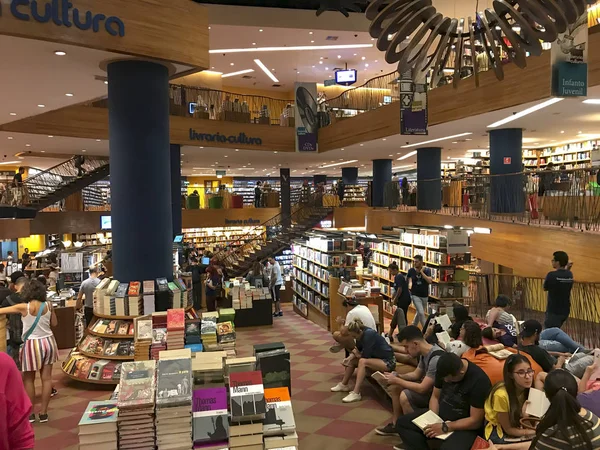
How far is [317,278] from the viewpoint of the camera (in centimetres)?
1373

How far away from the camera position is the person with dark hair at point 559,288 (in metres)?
6.88

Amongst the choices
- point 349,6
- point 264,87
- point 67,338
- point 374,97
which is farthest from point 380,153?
point 67,338

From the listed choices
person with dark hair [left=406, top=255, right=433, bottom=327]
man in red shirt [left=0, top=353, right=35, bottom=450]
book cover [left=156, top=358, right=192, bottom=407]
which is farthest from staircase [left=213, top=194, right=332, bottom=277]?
man in red shirt [left=0, top=353, right=35, bottom=450]

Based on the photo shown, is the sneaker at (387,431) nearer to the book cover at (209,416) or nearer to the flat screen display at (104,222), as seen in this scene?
the book cover at (209,416)

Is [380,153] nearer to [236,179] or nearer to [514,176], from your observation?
[514,176]

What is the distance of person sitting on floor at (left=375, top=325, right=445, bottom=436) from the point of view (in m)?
4.87

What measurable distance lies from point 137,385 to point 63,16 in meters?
4.14

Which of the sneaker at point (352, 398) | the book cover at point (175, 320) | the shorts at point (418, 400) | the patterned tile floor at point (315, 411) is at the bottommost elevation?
the patterned tile floor at point (315, 411)

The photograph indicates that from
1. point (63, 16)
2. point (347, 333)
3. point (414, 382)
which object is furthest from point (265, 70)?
point (414, 382)

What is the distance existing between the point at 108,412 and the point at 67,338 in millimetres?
6158

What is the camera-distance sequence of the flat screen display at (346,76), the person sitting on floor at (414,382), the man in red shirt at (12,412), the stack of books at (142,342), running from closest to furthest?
the man in red shirt at (12,412) < the person sitting on floor at (414,382) < the stack of books at (142,342) < the flat screen display at (346,76)

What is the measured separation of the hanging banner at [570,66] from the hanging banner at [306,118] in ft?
35.0

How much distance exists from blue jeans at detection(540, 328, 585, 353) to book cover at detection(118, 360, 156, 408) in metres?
4.15

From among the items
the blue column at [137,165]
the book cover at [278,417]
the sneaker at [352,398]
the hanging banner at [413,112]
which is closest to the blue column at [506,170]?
the hanging banner at [413,112]
